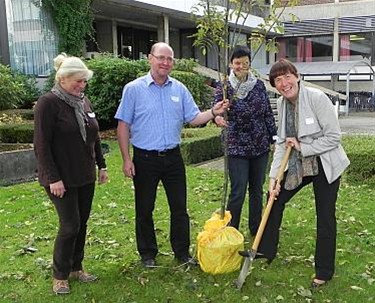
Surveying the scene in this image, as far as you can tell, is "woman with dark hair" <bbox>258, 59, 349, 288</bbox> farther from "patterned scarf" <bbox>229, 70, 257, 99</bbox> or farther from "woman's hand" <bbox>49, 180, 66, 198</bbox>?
"woman's hand" <bbox>49, 180, 66, 198</bbox>

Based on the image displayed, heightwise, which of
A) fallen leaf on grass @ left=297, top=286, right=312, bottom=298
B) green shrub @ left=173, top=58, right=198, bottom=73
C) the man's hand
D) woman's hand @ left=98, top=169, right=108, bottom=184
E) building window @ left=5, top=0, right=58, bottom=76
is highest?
building window @ left=5, top=0, right=58, bottom=76

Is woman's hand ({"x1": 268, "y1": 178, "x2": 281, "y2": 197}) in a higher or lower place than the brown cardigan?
lower

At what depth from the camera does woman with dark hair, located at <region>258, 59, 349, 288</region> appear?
12.3ft

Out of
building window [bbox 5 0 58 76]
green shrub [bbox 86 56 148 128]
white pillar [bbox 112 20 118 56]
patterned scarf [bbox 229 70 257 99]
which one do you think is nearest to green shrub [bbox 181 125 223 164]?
green shrub [bbox 86 56 148 128]

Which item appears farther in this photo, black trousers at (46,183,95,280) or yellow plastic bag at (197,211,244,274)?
yellow plastic bag at (197,211,244,274)

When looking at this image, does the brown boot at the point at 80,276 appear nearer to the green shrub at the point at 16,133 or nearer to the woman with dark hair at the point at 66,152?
the woman with dark hair at the point at 66,152

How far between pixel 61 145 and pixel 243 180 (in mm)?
1767

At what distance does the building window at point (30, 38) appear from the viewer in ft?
53.5

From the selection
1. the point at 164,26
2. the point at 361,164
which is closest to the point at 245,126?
the point at 361,164

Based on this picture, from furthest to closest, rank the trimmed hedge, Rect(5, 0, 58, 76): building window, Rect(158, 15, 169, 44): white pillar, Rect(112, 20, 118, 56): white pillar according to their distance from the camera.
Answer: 1. Rect(112, 20, 118, 56): white pillar
2. Rect(158, 15, 169, 44): white pillar
3. Rect(5, 0, 58, 76): building window
4. the trimmed hedge

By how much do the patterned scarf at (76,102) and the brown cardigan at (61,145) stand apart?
0.03 metres

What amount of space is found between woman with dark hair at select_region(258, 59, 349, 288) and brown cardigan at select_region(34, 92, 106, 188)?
1.43 m

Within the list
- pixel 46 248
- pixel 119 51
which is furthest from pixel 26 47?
pixel 46 248

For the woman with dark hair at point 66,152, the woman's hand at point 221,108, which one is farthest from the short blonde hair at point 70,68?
the woman's hand at point 221,108
